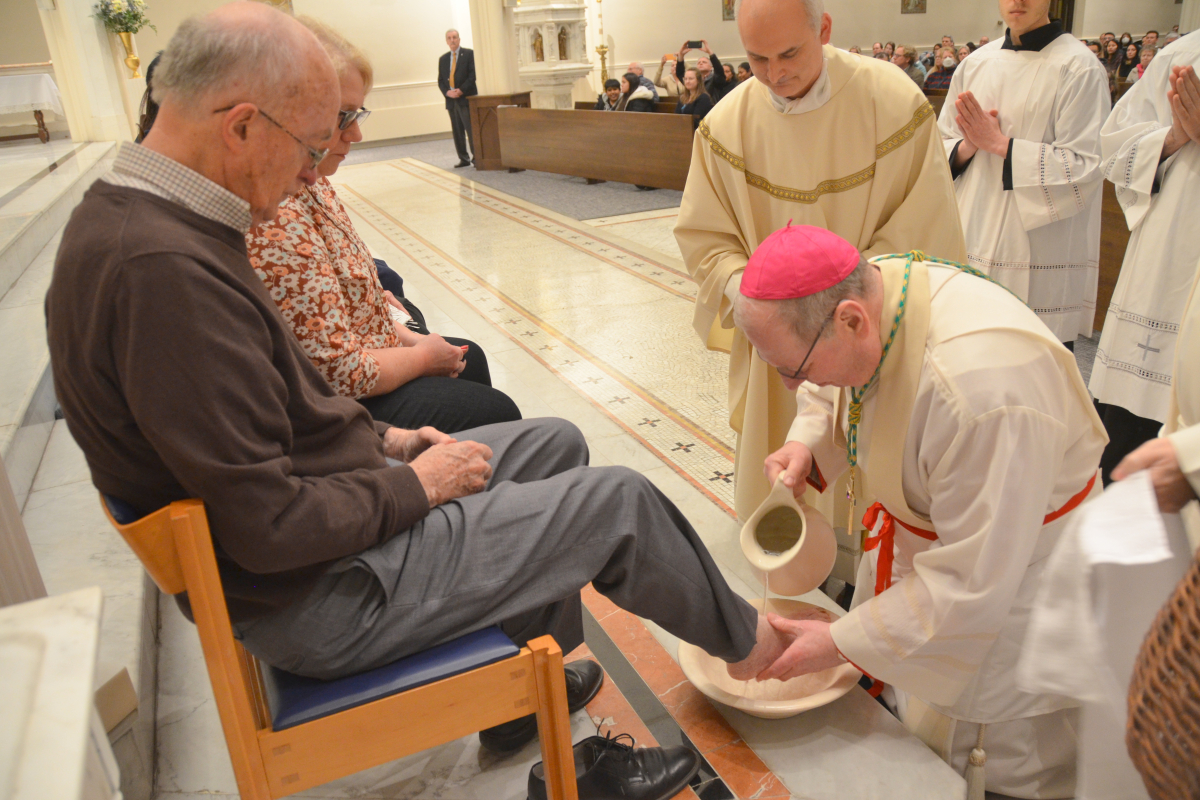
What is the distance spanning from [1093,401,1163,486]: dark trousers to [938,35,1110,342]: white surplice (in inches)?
14.8

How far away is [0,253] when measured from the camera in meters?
4.58

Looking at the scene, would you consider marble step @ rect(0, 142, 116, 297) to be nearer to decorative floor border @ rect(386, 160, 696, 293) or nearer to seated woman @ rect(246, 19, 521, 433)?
seated woman @ rect(246, 19, 521, 433)

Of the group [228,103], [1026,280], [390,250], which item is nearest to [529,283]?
[390,250]

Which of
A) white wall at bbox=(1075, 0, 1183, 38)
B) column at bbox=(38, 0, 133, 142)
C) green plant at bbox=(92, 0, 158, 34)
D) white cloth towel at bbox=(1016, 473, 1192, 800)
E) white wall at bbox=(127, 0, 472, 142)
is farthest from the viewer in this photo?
white wall at bbox=(1075, 0, 1183, 38)

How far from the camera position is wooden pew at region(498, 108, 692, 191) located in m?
9.51

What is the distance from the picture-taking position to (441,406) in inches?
90.2

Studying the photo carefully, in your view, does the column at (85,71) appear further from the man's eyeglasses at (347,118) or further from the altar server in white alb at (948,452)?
the altar server in white alb at (948,452)

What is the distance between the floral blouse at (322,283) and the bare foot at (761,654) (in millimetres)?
1078

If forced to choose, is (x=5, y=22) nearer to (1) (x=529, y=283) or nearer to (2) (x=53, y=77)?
(2) (x=53, y=77)

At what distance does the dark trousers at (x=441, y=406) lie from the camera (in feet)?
7.34

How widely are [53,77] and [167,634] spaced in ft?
43.8

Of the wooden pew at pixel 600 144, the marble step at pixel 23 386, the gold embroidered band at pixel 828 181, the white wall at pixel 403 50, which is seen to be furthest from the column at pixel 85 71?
the gold embroidered band at pixel 828 181

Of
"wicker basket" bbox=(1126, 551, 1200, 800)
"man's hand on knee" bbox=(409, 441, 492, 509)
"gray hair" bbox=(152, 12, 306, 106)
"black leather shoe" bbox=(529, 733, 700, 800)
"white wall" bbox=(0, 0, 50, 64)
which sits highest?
"white wall" bbox=(0, 0, 50, 64)

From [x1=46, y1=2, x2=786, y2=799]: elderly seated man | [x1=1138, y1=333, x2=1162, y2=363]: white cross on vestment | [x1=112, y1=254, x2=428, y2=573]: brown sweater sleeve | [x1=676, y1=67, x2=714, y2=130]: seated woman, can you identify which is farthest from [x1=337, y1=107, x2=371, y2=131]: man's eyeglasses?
[x1=676, y1=67, x2=714, y2=130]: seated woman
